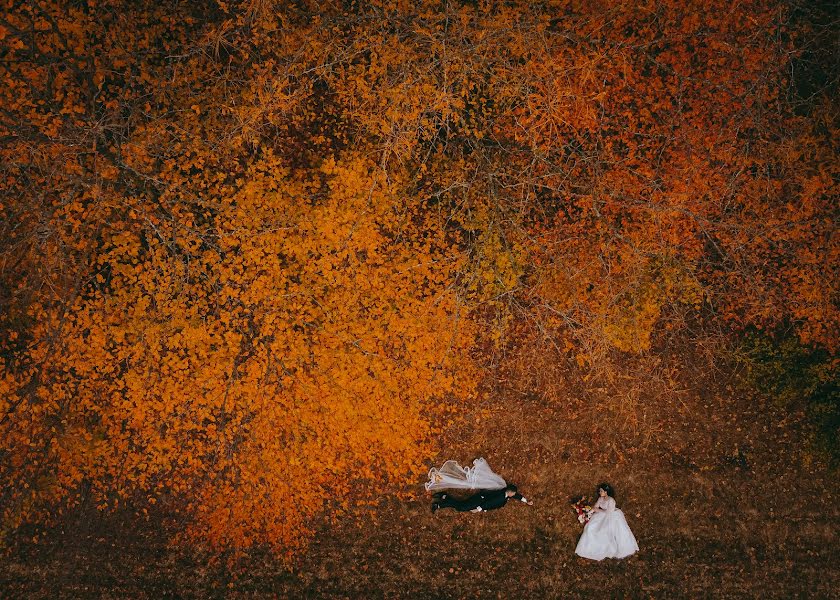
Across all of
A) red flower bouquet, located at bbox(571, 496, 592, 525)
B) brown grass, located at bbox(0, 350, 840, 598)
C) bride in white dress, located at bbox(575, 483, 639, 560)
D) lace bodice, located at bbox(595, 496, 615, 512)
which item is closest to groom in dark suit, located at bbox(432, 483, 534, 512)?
brown grass, located at bbox(0, 350, 840, 598)

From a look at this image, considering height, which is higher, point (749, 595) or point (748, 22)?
point (748, 22)

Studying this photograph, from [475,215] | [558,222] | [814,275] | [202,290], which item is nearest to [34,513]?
[202,290]

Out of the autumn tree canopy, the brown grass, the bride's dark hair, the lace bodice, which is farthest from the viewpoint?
the brown grass

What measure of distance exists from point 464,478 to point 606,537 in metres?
2.69

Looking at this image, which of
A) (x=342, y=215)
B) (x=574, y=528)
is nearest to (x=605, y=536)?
(x=574, y=528)

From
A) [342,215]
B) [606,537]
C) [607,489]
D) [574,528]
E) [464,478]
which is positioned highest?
[342,215]

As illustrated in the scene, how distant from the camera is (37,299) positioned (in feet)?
32.9

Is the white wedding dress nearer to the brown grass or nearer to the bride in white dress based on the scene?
the bride in white dress

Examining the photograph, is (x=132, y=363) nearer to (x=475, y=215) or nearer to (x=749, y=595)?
A: (x=475, y=215)

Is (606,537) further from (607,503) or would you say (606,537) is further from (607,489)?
(607,489)

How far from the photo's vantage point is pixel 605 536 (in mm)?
10070

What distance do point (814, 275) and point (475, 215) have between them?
5927 mm

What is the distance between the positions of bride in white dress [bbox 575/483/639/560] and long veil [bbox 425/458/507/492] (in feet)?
5.42

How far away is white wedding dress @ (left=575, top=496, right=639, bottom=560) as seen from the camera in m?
10.1
